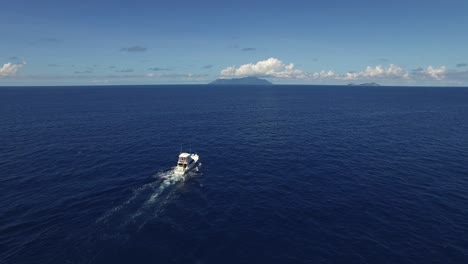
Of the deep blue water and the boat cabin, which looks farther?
the boat cabin

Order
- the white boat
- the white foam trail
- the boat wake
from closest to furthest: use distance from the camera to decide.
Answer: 1. the boat wake
2. the white foam trail
3. the white boat

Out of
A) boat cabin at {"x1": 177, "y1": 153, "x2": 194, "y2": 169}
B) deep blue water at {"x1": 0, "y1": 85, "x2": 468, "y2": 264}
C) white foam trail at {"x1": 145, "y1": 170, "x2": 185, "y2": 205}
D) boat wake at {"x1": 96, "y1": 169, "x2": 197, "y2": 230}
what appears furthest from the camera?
boat cabin at {"x1": 177, "y1": 153, "x2": 194, "y2": 169}

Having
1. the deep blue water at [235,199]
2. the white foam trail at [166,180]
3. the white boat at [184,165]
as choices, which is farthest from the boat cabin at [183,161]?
the deep blue water at [235,199]

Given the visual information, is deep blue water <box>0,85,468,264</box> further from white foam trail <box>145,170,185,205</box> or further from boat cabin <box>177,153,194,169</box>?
boat cabin <box>177,153,194,169</box>

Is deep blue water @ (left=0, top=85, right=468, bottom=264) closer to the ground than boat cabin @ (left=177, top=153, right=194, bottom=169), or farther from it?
closer to the ground

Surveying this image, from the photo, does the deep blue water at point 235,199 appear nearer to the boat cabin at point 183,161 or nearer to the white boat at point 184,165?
the white boat at point 184,165

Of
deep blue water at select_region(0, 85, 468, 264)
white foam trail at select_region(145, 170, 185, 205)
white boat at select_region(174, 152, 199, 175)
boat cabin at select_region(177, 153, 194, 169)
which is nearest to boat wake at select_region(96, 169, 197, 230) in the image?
white foam trail at select_region(145, 170, 185, 205)

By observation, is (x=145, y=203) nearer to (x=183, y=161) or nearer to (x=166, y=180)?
(x=166, y=180)

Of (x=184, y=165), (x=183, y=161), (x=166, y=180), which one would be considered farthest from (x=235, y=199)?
(x=183, y=161)

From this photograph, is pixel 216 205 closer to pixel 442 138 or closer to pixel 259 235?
pixel 259 235
